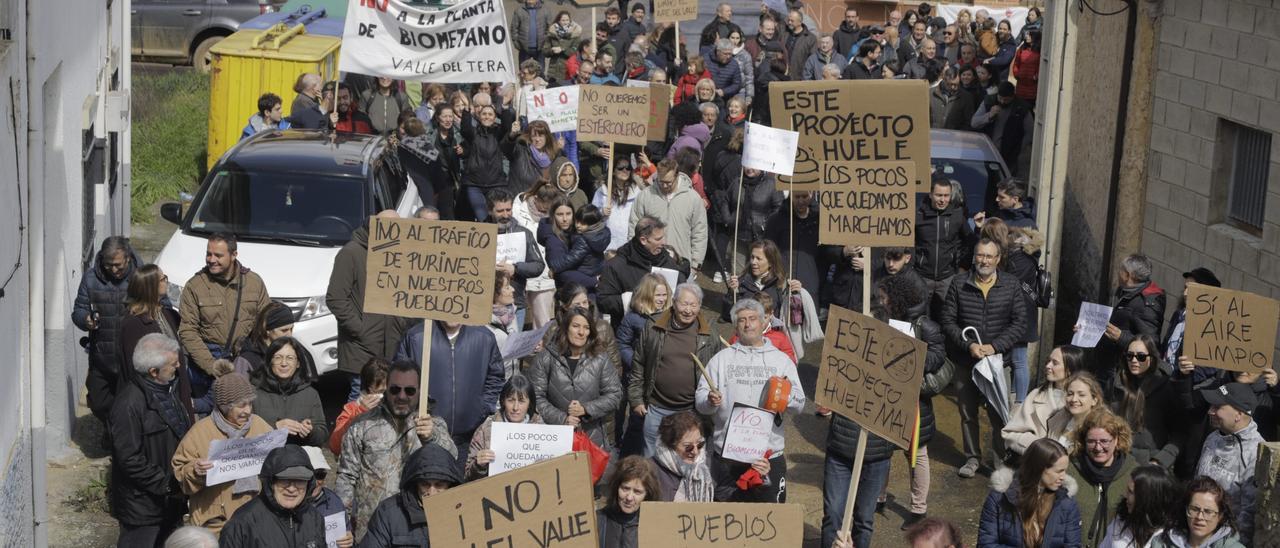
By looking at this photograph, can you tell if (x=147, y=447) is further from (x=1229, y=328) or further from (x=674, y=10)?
(x=674, y=10)

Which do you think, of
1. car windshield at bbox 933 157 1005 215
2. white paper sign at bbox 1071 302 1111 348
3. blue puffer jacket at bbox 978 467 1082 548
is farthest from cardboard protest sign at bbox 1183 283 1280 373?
car windshield at bbox 933 157 1005 215

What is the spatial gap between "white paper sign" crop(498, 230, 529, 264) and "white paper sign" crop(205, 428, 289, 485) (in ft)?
12.5

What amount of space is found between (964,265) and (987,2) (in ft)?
52.7

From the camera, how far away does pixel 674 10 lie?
66.1 ft

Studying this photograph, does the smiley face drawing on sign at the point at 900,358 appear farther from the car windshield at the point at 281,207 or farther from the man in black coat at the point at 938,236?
the car windshield at the point at 281,207

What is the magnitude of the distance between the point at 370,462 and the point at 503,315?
115 inches

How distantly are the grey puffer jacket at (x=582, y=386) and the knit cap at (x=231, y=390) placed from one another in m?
1.94

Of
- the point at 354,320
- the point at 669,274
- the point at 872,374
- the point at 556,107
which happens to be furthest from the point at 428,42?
the point at 872,374

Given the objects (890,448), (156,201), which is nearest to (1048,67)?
(890,448)

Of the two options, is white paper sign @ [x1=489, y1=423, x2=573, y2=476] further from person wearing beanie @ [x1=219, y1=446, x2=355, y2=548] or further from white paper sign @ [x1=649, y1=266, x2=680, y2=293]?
white paper sign @ [x1=649, y1=266, x2=680, y2=293]

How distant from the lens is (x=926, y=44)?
A: 2138cm

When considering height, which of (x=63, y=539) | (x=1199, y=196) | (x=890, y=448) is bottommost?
(x=63, y=539)

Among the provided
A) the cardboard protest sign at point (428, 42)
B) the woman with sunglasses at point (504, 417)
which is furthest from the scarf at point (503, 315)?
the cardboard protest sign at point (428, 42)

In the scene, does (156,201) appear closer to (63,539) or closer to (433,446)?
(63,539)
